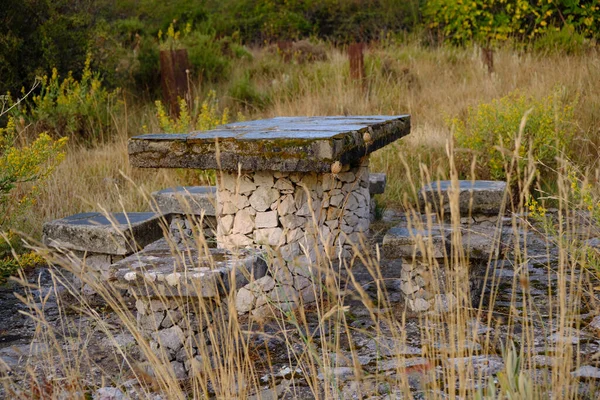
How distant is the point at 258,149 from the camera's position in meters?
3.44

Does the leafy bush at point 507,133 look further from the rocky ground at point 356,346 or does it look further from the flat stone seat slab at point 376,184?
the rocky ground at point 356,346

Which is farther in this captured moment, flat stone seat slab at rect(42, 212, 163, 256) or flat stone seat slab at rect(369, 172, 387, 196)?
flat stone seat slab at rect(369, 172, 387, 196)

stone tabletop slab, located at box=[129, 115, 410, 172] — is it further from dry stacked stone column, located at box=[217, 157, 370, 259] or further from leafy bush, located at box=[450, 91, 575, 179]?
leafy bush, located at box=[450, 91, 575, 179]

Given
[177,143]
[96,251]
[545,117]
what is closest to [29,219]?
[96,251]

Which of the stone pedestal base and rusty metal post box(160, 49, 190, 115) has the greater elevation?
rusty metal post box(160, 49, 190, 115)

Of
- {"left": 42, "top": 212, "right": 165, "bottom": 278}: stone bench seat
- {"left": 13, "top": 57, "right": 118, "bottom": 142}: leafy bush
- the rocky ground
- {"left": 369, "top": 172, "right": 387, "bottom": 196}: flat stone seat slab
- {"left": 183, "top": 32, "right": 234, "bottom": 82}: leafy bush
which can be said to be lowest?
the rocky ground

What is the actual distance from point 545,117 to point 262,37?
9.35 meters

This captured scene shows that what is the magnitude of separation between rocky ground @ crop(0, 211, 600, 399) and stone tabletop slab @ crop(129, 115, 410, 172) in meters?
0.69

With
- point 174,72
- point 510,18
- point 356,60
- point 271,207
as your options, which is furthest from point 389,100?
point 271,207

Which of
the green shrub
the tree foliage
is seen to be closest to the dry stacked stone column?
the green shrub

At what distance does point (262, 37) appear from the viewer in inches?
569

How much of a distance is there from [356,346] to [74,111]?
5.31m

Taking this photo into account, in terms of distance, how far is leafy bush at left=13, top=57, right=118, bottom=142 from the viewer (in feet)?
24.5

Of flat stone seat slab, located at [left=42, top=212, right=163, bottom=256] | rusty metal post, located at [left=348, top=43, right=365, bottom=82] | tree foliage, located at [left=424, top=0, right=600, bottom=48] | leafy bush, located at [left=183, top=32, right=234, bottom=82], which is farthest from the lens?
tree foliage, located at [left=424, top=0, right=600, bottom=48]
